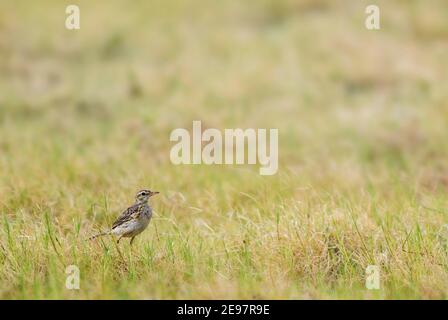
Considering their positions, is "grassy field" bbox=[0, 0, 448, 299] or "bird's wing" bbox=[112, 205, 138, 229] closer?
"grassy field" bbox=[0, 0, 448, 299]

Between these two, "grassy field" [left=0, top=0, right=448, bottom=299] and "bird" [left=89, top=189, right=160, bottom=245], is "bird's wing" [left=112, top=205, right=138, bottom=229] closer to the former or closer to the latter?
"bird" [left=89, top=189, right=160, bottom=245]

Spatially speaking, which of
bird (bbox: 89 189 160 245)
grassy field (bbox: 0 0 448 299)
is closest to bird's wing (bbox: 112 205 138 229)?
bird (bbox: 89 189 160 245)

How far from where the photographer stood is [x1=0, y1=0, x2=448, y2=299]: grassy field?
5645 millimetres

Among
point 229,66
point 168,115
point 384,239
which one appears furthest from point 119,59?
point 384,239

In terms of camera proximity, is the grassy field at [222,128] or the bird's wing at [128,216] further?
the bird's wing at [128,216]

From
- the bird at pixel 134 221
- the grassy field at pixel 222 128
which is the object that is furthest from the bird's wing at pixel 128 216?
the grassy field at pixel 222 128

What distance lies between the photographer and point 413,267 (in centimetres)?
559

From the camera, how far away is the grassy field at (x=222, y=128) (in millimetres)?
5645

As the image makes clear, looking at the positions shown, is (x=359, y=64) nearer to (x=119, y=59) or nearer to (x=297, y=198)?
(x=119, y=59)

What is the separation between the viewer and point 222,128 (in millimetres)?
10578

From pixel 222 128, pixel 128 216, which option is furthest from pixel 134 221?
pixel 222 128

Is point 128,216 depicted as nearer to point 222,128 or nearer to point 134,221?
point 134,221

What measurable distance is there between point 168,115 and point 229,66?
96.3 inches

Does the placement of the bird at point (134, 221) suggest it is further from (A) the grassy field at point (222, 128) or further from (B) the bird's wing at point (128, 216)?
(A) the grassy field at point (222, 128)
